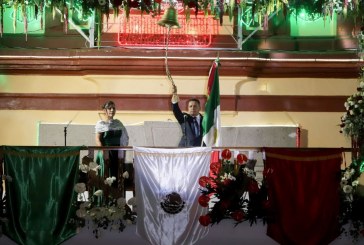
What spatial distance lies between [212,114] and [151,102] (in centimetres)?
213

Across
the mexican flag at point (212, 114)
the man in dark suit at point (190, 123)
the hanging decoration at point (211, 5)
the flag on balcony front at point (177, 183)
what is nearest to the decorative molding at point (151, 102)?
the mexican flag at point (212, 114)

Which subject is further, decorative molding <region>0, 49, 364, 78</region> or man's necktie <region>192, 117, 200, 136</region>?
decorative molding <region>0, 49, 364, 78</region>

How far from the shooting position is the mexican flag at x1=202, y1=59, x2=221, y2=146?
1172 cm

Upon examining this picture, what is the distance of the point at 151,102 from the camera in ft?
45.3

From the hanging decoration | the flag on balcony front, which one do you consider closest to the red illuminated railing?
the hanging decoration

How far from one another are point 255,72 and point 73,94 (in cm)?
392

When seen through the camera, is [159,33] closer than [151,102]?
No

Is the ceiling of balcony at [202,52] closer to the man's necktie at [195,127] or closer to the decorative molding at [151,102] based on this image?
the decorative molding at [151,102]

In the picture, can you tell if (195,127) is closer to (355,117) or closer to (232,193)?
(232,193)

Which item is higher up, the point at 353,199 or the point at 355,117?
the point at 355,117

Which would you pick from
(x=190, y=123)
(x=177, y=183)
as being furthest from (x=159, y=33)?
(x=177, y=183)

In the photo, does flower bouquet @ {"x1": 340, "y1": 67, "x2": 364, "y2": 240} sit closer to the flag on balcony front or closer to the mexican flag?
the flag on balcony front

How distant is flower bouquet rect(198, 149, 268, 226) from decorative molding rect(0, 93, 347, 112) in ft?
14.0

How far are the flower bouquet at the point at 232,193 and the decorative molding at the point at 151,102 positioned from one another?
14.0 feet
